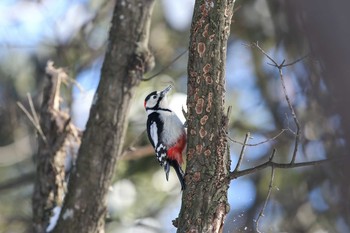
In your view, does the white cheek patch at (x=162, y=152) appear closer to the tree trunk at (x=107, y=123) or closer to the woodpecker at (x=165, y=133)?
the woodpecker at (x=165, y=133)

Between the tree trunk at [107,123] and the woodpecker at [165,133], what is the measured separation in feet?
0.78

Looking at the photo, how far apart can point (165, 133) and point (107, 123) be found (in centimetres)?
49

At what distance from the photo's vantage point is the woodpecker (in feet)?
14.5

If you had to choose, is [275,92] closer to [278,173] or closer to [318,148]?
[278,173]

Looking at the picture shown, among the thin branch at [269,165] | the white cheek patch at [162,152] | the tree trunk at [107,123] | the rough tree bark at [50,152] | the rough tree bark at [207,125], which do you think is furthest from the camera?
the rough tree bark at [50,152]

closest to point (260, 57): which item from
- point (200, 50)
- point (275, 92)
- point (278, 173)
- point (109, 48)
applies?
point (275, 92)

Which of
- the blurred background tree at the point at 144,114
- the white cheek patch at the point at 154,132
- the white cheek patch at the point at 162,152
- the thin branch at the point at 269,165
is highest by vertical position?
the blurred background tree at the point at 144,114

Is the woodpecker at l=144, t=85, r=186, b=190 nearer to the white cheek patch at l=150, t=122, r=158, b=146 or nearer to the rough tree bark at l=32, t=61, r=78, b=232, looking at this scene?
the white cheek patch at l=150, t=122, r=158, b=146

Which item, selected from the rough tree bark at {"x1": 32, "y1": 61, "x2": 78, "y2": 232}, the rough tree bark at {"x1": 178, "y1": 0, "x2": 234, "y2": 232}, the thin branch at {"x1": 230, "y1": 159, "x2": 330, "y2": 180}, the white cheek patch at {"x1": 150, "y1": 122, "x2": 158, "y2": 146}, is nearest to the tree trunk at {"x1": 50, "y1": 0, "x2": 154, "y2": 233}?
the white cheek patch at {"x1": 150, "y1": 122, "x2": 158, "y2": 146}

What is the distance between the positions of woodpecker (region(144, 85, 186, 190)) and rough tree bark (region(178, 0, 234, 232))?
1.06m

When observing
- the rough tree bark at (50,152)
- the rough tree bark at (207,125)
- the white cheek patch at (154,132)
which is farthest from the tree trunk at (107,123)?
the rough tree bark at (207,125)

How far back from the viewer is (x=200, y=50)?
10.5ft

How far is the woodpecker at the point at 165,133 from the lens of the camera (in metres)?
4.41

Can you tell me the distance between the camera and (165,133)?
461cm
